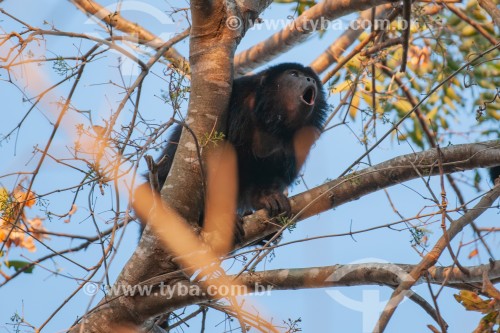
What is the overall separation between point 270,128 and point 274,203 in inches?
33.6

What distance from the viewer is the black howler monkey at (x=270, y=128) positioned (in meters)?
4.74

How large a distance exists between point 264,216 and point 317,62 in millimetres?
2995

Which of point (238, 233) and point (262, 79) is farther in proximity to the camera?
point (262, 79)

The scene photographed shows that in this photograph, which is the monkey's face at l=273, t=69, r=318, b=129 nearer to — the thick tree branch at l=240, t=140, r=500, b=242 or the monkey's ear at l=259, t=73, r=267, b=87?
the monkey's ear at l=259, t=73, r=267, b=87

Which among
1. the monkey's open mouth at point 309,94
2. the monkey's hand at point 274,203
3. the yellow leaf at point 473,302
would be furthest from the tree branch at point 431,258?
the monkey's open mouth at point 309,94

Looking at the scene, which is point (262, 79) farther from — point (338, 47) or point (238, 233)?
point (338, 47)

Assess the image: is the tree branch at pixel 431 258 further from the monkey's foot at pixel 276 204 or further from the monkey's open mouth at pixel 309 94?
the monkey's open mouth at pixel 309 94

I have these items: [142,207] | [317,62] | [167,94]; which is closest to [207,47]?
[167,94]

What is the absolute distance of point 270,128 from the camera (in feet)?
16.3

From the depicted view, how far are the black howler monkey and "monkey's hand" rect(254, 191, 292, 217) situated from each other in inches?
0.8

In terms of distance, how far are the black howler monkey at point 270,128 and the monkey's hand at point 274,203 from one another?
0.8 inches

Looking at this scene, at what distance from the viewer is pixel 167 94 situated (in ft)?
11.8

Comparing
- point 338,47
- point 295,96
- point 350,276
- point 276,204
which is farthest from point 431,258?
point 338,47

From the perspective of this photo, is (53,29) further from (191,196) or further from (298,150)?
(298,150)
